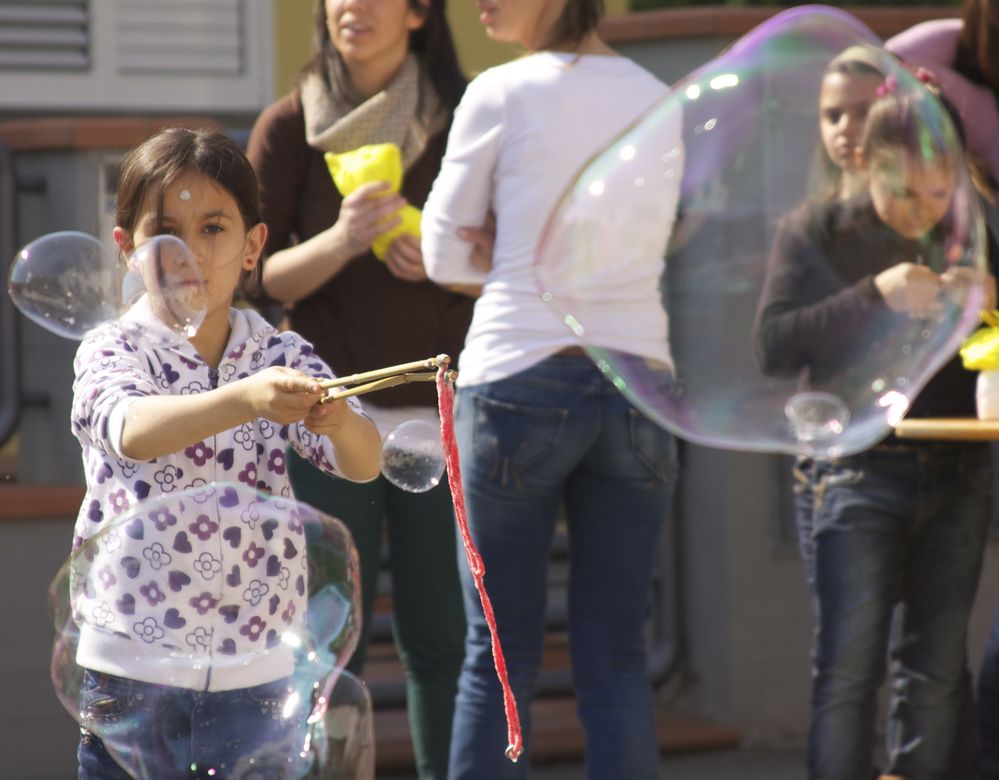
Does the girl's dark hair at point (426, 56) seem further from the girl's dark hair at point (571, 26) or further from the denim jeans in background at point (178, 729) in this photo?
the denim jeans in background at point (178, 729)

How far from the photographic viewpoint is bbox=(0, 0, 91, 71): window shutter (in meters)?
6.71

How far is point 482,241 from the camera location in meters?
3.33

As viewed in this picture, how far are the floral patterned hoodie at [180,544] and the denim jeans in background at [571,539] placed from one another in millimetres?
728

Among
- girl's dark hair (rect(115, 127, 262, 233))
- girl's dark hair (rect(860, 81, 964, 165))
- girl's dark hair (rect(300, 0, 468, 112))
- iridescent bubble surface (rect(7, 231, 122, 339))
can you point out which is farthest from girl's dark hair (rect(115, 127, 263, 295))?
girl's dark hair (rect(860, 81, 964, 165))

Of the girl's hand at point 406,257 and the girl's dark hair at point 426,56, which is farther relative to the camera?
the girl's dark hair at point 426,56

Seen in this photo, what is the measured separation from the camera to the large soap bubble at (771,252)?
3.16 meters

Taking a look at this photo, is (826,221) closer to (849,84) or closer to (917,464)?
(849,84)

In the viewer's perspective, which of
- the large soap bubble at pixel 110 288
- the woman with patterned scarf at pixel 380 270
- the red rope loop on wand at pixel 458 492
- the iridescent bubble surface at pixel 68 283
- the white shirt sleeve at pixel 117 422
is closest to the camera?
the red rope loop on wand at pixel 458 492

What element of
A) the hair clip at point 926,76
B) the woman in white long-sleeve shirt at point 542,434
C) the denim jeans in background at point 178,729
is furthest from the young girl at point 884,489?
the denim jeans in background at point 178,729

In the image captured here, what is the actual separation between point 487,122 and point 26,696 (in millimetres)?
2311

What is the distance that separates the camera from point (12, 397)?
4.86m

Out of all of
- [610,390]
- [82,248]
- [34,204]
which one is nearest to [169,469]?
[82,248]

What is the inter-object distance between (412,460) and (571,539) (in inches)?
30.6

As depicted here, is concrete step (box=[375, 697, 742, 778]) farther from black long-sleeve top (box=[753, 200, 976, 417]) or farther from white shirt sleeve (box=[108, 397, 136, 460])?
white shirt sleeve (box=[108, 397, 136, 460])
